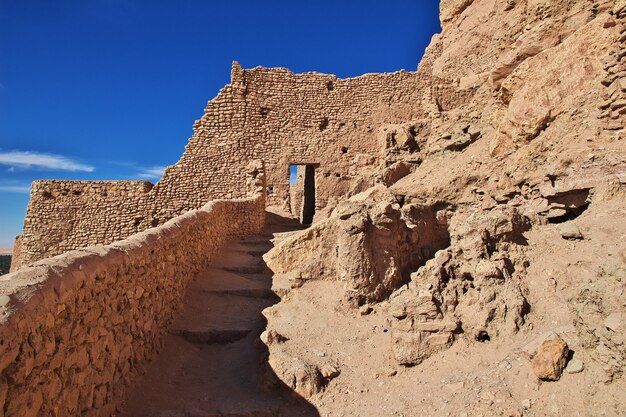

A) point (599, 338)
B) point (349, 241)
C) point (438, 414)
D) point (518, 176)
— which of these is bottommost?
point (438, 414)

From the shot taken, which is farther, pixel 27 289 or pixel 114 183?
pixel 114 183

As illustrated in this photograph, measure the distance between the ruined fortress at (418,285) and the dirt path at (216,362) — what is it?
0.11ft

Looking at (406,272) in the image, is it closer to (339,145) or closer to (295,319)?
(295,319)

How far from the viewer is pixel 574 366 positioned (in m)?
3.71

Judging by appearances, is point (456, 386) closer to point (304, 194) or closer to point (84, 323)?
point (84, 323)

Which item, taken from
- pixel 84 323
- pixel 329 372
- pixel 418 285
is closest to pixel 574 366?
pixel 418 285

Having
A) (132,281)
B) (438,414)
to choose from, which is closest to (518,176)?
(438,414)

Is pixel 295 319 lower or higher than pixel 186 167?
lower

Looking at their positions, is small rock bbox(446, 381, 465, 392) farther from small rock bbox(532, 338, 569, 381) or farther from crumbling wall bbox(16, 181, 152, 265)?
crumbling wall bbox(16, 181, 152, 265)

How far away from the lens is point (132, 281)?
A: 4492mm

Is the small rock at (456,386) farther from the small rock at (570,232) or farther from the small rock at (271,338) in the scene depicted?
the small rock at (570,232)

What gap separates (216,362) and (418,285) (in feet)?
9.61

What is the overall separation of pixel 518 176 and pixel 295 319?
4.54 metres

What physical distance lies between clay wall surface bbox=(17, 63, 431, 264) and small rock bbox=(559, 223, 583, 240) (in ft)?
A: 28.1
